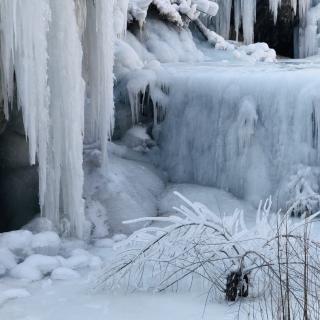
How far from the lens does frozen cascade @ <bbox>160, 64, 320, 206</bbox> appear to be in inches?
287

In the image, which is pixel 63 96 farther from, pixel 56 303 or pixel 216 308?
pixel 216 308

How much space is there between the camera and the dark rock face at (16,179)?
22.4 ft

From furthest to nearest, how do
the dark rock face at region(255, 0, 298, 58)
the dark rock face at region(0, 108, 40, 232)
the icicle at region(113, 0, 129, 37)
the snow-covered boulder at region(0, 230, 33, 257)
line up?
the dark rock face at region(255, 0, 298, 58), the icicle at region(113, 0, 129, 37), the dark rock face at region(0, 108, 40, 232), the snow-covered boulder at region(0, 230, 33, 257)

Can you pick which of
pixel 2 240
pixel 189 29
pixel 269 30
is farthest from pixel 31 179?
pixel 269 30

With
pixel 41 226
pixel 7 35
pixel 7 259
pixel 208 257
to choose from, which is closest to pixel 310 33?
pixel 41 226

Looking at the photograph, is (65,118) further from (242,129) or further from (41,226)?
(242,129)

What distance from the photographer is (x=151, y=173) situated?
7949 millimetres

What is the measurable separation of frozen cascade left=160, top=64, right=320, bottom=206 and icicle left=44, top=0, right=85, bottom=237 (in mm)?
2187

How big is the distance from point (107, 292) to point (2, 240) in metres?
1.49

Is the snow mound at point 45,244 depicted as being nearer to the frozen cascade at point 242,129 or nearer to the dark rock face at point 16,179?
the dark rock face at point 16,179

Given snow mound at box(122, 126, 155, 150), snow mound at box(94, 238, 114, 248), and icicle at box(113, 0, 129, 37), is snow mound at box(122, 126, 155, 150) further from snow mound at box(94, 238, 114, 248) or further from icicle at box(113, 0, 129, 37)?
snow mound at box(94, 238, 114, 248)

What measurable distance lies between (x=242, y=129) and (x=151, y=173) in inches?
46.8

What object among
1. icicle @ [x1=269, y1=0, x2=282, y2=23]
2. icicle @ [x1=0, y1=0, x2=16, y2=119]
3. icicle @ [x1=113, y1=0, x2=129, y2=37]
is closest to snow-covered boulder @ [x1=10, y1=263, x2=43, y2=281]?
icicle @ [x1=0, y1=0, x2=16, y2=119]

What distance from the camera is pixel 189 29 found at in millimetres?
11641
